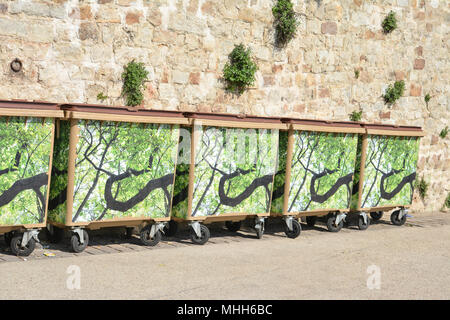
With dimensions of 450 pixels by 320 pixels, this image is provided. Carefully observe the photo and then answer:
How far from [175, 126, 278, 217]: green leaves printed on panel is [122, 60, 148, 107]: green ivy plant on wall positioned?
1367 mm

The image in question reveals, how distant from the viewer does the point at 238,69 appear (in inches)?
411

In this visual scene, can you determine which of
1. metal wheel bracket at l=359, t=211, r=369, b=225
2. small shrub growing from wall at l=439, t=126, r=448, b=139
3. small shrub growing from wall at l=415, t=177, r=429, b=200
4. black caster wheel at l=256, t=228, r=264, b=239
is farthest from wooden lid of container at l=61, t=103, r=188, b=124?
small shrub growing from wall at l=439, t=126, r=448, b=139

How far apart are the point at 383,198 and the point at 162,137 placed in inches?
152

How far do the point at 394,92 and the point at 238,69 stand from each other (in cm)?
345

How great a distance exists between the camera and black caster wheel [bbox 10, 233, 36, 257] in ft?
24.3

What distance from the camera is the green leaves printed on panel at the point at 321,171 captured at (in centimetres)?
936

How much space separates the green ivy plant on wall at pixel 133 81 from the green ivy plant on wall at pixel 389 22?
4792 mm

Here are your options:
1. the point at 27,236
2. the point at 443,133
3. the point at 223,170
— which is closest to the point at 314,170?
the point at 223,170

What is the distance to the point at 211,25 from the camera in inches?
402

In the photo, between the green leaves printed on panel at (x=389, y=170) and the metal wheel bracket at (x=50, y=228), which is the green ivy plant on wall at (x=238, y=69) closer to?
the green leaves printed on panel at (x=389, y=170)

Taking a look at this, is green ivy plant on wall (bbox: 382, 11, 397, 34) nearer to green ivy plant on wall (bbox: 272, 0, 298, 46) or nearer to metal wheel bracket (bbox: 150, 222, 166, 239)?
green ivy plant on wall (bbox: 272, 0, 298, 46)

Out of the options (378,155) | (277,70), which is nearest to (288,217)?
(378,155)

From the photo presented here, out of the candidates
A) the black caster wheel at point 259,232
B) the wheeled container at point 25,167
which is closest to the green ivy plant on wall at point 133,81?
the wheeled container at point 25,167

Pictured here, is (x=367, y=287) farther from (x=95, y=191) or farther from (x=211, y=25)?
(x=211, y=25)
